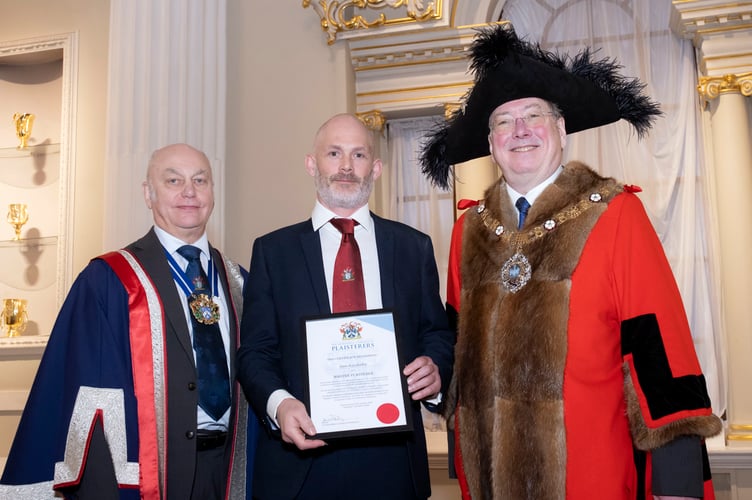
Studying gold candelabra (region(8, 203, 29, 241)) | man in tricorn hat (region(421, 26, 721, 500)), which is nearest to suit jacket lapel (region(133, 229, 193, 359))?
man in tricorn hat (region(421, 26, 721, 500))

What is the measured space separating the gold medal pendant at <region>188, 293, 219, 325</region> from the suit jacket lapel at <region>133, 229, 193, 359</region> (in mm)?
46

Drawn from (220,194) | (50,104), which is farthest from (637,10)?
(50,104)

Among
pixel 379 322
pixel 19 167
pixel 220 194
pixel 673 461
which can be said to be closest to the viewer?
pixel 673 461

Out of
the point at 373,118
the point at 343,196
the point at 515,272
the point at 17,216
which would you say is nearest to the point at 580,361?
the point at 515,272

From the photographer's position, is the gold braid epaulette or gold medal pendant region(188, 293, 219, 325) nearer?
the gold braid epaulette

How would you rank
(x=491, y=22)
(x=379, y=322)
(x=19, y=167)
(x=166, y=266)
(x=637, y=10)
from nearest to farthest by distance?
(x=379, y=322), (x=166, y=266), (x=491, y=22), (x=637, y=10), (x=19, y=167)

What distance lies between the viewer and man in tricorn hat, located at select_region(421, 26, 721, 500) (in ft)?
7.12

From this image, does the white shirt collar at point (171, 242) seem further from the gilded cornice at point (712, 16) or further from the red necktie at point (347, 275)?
the gilded cornice at point (712, 16)

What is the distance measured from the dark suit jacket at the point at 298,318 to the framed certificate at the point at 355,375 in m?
0.10

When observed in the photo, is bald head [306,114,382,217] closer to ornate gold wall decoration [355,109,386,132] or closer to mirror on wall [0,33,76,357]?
ornate gold wall decoration [355,109,386,132]

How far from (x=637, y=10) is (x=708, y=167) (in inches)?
48.3

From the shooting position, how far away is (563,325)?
2283mm

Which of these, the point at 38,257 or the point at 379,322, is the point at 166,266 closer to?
the point at 379,322

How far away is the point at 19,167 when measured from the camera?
5.80m
